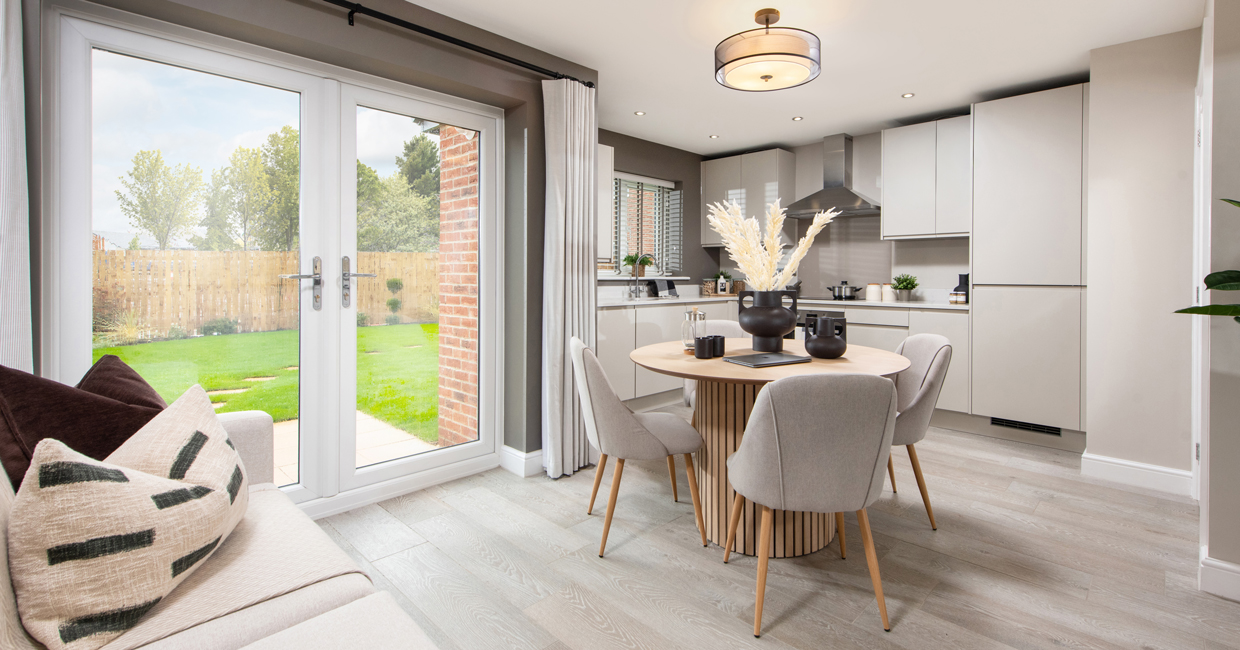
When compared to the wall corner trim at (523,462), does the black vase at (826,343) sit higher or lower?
higher

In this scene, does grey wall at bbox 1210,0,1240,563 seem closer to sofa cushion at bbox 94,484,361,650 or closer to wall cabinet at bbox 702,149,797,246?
sofa cushion at bbox 94,484,361,650

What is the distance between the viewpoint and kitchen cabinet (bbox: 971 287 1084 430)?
3.52 metres

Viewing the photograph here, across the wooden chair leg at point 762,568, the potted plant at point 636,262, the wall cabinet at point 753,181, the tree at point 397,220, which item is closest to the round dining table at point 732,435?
the wooden chair leg at point 762,568

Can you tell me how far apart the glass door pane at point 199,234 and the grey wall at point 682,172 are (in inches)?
116

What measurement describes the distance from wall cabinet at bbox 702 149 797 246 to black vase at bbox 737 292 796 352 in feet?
9.08

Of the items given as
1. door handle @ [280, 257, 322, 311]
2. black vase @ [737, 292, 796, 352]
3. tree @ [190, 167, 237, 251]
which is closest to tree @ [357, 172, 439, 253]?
door handle @ [280, 257, 322, 311]

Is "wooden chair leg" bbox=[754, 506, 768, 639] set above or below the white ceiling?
below

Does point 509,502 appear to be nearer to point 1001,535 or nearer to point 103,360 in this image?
point 103,360

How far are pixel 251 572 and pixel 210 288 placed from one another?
1659mm

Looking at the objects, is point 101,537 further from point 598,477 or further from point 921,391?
point 921,391

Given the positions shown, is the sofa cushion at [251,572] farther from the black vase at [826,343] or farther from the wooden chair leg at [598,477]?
the black vase at [826,343]

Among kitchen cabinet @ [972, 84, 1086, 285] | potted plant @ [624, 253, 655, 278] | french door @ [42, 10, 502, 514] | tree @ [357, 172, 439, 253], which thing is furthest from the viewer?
potted plant @ [624, 253, 655, 278]

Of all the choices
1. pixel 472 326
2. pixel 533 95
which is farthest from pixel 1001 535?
pixel 533 95

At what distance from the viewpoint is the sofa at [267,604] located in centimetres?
93
